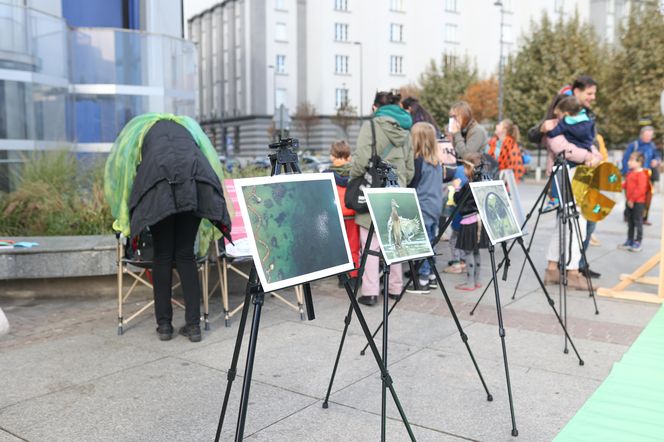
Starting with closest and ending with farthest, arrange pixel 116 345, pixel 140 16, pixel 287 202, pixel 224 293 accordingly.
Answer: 1. pixel 287 202
2. pixel 116 345
3. pixel 224 293
4. pixel 140 16

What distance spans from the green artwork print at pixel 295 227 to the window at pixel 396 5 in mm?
59341

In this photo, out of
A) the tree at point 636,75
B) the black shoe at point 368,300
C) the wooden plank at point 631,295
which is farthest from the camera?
the tree at point 636,75

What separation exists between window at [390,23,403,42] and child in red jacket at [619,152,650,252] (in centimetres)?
5134

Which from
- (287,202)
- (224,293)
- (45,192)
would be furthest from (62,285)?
(287,202)

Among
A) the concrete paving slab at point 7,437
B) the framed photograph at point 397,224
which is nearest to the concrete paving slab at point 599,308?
the framed photograph at point 397,224

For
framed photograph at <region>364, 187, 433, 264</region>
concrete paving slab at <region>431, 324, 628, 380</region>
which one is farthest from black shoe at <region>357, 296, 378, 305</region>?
framed photograph at <region>364, 187, 433, 264</region>

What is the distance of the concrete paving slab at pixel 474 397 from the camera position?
142 inches

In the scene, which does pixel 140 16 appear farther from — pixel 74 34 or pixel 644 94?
pixel 644 94

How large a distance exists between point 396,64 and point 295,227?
59309 millimetres

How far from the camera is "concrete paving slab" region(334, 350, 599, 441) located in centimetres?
360

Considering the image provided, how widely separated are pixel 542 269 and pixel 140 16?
9.03m

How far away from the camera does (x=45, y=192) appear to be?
7.71 m

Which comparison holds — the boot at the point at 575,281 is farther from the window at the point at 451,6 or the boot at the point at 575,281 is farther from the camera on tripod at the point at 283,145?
the window at the point at 451,6

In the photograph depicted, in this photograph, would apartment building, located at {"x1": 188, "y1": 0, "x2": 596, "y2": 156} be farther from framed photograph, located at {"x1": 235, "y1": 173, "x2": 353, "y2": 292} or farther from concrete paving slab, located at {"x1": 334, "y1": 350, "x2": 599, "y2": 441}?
framed photograph, located at {"x1": 235, "y1": 173, "x2": 353, "y2": 292}
